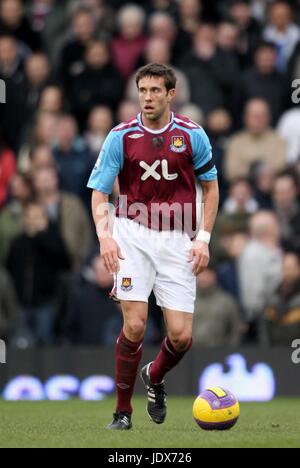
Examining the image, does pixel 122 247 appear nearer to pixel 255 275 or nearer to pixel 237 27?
pixel 255 275

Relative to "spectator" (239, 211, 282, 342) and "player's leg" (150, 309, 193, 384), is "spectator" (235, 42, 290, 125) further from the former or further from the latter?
"player's leg" (150, 309, 193, 384)

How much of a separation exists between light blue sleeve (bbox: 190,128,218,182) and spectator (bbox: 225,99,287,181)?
19.2 ft

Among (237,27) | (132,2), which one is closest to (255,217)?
(237,27)

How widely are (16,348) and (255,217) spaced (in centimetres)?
288

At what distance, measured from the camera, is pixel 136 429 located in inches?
324

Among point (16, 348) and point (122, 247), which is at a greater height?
point (122, 247)

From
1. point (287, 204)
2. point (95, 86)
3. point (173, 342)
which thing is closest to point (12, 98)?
point (95, 86)

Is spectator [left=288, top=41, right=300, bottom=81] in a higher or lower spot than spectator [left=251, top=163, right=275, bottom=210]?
higher

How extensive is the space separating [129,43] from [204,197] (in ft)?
25.2

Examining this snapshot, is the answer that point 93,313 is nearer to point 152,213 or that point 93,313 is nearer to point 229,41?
point 229,41

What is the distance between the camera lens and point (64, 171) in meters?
14.5

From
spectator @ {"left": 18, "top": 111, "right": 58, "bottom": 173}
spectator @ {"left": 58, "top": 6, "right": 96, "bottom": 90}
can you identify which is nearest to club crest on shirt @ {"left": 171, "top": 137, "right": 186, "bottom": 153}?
spectator @ {"left": 18, "top": 111, "right": 58, "bottom": 173}

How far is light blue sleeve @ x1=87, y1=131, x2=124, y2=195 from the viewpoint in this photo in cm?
820

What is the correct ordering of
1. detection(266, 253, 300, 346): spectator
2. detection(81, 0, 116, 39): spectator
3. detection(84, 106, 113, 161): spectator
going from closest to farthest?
detection(266, 253, 300, 346): spectator
detection(84, 106, 113, 161): spectator
detection(81, 0, 116, 39): spectator
